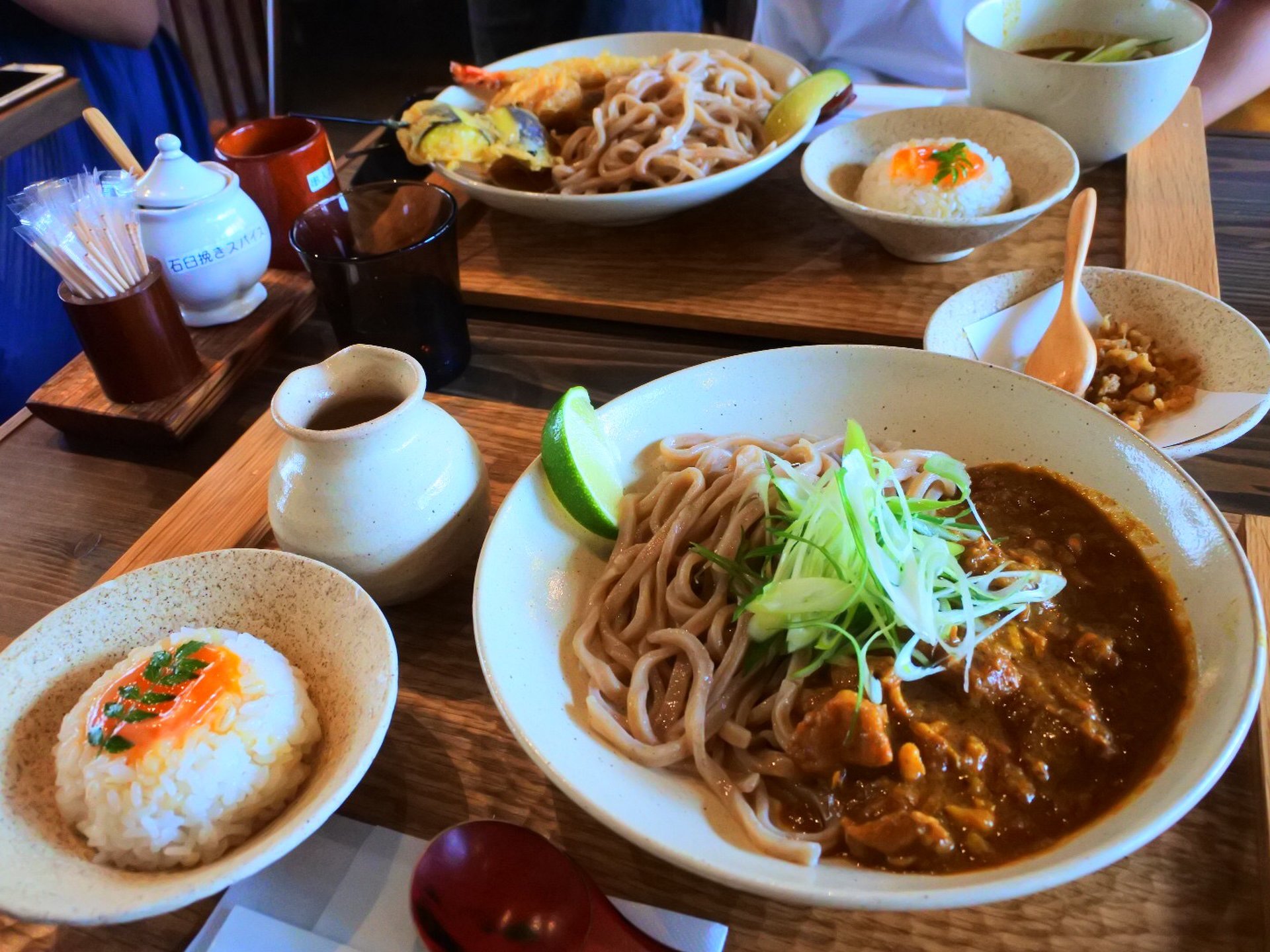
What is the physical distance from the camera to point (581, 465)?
5.02ft

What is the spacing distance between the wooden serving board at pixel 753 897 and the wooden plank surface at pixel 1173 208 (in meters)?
1.01

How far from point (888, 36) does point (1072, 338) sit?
265 cm

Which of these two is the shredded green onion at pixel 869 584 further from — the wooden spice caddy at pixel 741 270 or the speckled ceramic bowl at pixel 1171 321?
the wooden spice caddy at pixel 741 270

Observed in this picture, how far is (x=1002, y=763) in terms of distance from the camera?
1209mm

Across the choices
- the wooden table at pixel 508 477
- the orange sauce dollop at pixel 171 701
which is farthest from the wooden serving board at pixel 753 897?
the orange sauce dollop at pixel 171 701

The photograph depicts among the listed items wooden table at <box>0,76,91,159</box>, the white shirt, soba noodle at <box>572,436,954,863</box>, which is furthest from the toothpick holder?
the white shirt

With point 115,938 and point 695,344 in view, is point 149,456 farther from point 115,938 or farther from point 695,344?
point 695,344

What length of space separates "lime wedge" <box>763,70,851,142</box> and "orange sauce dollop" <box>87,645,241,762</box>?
2.30 metres

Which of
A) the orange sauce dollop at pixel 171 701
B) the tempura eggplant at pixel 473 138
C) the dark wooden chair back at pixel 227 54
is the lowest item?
the dark wooden chair back at pixel 227 54

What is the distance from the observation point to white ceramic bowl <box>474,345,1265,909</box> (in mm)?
1046

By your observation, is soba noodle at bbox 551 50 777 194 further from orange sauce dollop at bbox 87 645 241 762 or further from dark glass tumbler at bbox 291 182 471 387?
orange sauce dollop at bbox 87 645 241 762

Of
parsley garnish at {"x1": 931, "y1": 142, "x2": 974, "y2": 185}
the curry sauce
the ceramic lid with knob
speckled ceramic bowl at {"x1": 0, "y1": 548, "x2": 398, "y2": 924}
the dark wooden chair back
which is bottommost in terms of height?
the dark wooden chair back

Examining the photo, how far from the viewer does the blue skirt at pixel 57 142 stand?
353 centimetres

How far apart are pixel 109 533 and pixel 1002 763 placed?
193 cm
